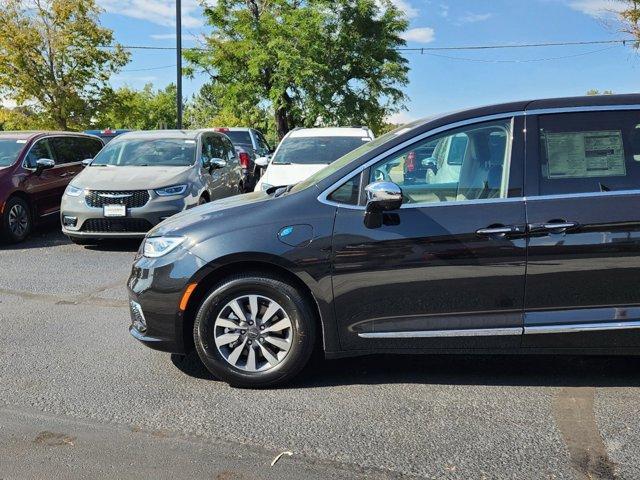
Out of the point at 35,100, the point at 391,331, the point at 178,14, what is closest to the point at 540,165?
the point at 391,331

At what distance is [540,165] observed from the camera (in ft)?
12.2

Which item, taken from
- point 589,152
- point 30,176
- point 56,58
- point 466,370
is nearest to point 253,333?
point 466,370

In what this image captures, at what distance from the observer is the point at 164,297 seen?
3.86 meters

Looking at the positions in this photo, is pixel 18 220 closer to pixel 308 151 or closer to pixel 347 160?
pixel 308 151

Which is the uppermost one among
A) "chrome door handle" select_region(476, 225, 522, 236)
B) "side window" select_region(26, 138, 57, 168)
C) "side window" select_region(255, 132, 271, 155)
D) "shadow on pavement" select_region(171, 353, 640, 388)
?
"side window" select_region(255, 132, 271, 155)

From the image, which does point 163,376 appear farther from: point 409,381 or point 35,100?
point 35,100

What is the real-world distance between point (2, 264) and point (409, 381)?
6.12 metres

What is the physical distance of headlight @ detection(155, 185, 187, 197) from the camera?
833 cm

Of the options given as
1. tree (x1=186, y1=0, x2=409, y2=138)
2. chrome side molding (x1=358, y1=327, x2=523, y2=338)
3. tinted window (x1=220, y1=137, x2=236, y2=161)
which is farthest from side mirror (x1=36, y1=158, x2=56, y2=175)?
tree (x1=186, y1=0, x2=409, y2=138)

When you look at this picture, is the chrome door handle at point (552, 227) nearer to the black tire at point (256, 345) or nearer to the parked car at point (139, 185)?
the black tire at point (256, 345)

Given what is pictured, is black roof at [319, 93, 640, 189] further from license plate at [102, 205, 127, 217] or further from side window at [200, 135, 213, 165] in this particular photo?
side window at [200, 135, 213, 165]

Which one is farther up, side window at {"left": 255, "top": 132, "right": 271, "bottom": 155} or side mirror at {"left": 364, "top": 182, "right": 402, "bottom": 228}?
side window at {"left": 255, "top": 132, "right": 271, "bottom": 155}

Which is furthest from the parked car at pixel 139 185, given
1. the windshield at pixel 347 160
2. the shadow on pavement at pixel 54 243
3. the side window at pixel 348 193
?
the side window at pixel 348 193

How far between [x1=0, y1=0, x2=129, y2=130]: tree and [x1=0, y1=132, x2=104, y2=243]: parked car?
13166 mm
